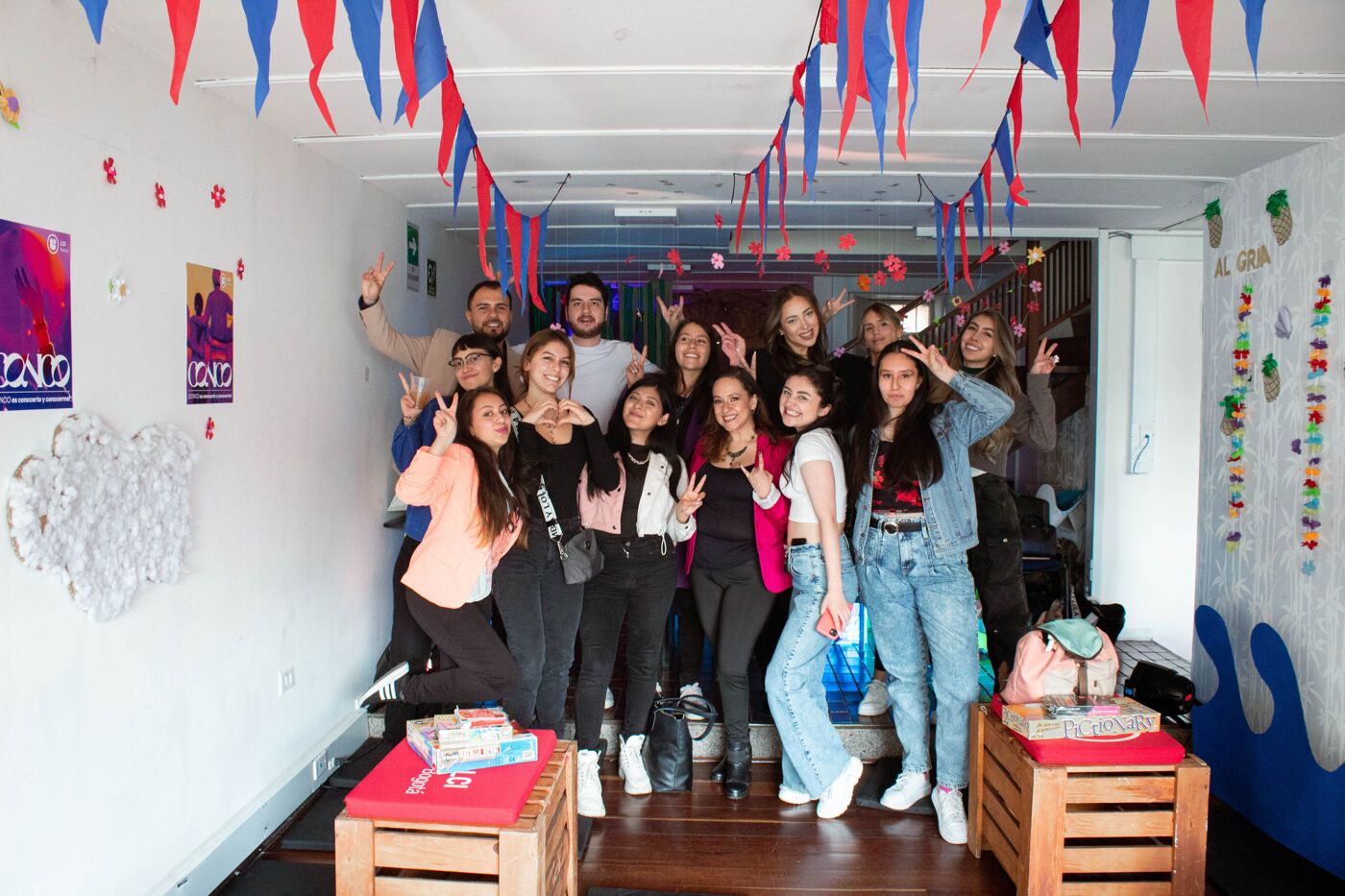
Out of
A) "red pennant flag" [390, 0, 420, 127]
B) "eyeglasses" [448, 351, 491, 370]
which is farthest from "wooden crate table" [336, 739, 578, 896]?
"eyeglasses" [448, 351, 491, 370]

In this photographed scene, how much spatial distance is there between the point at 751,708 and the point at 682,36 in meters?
2.69

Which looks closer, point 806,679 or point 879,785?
point 806,679

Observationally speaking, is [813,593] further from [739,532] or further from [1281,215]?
[1281,215]

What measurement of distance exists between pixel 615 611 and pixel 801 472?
863 millimetres

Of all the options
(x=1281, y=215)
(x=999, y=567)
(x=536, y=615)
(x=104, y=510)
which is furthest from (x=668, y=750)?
(x=1281, y=215)

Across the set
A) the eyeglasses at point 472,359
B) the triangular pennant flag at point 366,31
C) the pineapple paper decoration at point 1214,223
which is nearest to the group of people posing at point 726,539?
the eyeglasses at point 472,359

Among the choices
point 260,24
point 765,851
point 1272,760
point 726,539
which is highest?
point 260,24

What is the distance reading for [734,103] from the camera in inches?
120

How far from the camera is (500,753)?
2535mm

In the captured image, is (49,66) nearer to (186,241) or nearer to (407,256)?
(186,241)

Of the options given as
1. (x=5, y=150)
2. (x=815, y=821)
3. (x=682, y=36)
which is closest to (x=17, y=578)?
(x=5, y=150)

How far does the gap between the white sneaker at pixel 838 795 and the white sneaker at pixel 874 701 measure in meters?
0.51

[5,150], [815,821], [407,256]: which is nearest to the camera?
[5,150]

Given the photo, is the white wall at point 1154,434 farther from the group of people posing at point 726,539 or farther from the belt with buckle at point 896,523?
the belt with buckle at point 896,523
